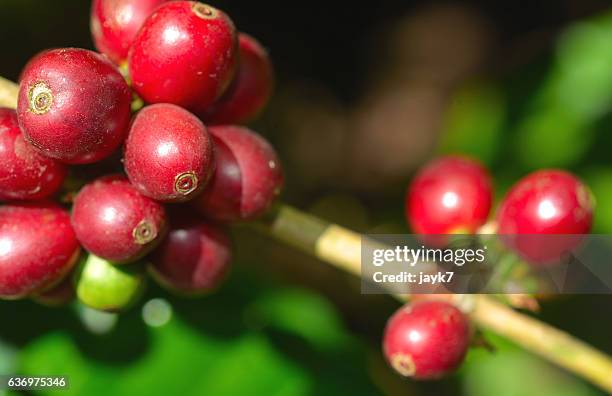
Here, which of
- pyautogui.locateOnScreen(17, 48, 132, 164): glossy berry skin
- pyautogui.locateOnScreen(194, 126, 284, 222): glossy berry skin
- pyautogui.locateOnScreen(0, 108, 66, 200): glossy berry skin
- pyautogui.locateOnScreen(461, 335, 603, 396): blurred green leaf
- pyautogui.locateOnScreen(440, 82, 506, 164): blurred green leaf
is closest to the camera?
pyautogui.locateOnScreen(17, 48, 132, 164): glossy berry skin

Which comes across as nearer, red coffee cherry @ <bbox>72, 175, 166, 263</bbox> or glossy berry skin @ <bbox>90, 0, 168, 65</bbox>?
red coffee cherry @ <bbox>72, 175, 166, 263</bbox>

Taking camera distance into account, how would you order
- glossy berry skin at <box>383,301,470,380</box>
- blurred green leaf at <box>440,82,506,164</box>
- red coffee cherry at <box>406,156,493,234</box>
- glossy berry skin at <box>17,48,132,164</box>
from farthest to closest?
blurred green leaf at <box>440,82,506,164</box>, red coffee cherry at <box>406,156,493,234</box>, glossy berry skin at <box>383,301,470,380</box>, glossy berry skin at <box>17,48,132,164</box>

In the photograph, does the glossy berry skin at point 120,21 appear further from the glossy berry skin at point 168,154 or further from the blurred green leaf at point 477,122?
the blurred green leaf at point 477,122

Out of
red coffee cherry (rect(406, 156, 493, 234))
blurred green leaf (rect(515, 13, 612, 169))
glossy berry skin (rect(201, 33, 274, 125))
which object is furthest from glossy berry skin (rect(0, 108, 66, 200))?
blurred green leaf (rect(515, 13, 612, 169))

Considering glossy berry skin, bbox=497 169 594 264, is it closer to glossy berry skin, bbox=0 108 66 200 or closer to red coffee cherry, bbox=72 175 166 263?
red coffee cherry, bbox=72 175 166 263

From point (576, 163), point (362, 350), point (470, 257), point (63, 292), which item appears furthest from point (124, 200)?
point (576, 163)

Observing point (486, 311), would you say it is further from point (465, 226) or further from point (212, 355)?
point (212, 355)

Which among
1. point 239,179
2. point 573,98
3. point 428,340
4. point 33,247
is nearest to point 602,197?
point 573,98
